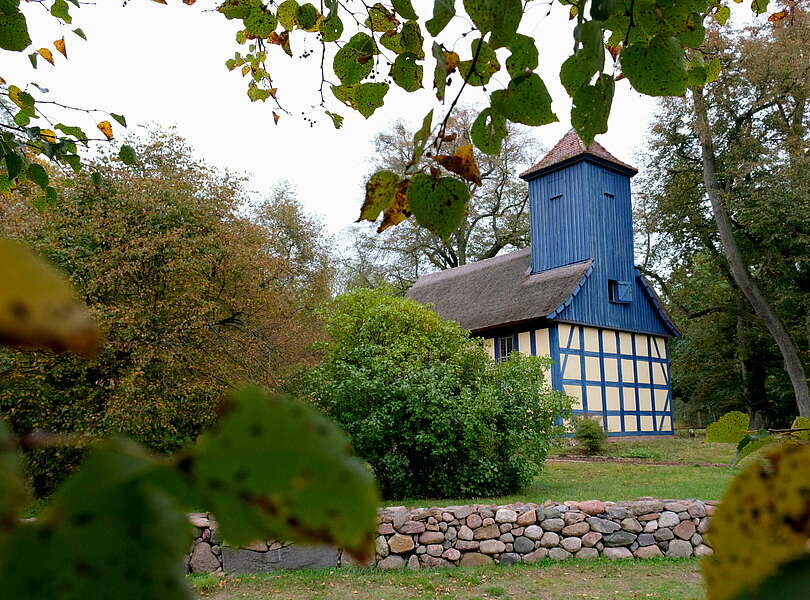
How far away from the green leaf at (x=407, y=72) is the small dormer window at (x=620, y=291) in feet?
59.0

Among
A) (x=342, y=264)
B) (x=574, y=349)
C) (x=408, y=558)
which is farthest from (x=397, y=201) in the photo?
(x=342, y=264)

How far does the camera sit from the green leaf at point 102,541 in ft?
0.64

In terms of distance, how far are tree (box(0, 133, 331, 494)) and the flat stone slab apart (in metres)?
2.56

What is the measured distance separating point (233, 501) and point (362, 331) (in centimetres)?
996

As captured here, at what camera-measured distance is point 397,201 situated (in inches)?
34.7

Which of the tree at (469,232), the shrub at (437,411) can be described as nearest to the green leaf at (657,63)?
the shrub at (437,411)

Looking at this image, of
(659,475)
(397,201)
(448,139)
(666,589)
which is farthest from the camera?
(659,475)

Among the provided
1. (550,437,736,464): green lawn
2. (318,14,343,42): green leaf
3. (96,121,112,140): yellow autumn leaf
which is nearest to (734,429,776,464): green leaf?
(318,14,343,42): green leaf

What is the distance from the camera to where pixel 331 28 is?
2033 mm

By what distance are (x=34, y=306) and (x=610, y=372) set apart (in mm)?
18561

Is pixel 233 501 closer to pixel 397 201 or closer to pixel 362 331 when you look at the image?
pixel 397 201

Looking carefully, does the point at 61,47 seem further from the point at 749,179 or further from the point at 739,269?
the point at 749,179

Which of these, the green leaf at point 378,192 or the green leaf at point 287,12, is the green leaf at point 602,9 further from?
the green leaf at point 287,12

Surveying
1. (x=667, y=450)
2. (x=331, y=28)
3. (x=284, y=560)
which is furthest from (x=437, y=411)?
(x=667, y=450)
